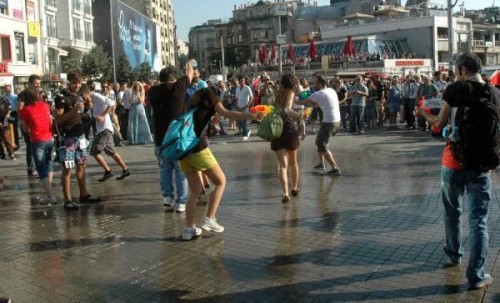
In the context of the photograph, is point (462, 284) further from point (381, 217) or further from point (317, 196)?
point (317, 196)

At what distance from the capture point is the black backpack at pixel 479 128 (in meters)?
4.37

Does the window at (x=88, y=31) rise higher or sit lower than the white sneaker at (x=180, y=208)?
higher

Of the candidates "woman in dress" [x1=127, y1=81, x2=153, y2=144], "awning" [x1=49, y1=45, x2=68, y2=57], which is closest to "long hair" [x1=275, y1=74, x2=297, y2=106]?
"woman in dress" [x1=127, y1=81, x2=153, y2=144]

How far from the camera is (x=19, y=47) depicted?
40000mm

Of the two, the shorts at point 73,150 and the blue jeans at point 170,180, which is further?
the shorts at point 73,150

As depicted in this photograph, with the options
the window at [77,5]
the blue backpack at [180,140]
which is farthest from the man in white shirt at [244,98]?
the window at [77,5]

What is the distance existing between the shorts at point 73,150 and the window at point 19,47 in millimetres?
35026

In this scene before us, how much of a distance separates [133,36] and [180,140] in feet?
176

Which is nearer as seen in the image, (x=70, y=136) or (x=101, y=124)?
(x=70, y=136)

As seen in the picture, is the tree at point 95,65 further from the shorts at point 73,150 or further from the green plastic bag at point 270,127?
the green plastic bag at point 270,127

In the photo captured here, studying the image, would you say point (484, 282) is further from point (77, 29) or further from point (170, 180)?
point (77, 29)

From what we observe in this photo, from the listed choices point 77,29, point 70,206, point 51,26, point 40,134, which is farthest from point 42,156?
point 77,29

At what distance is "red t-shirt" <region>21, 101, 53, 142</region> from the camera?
26.0 ft

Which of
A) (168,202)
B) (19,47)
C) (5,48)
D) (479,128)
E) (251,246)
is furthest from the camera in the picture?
(19,47)
